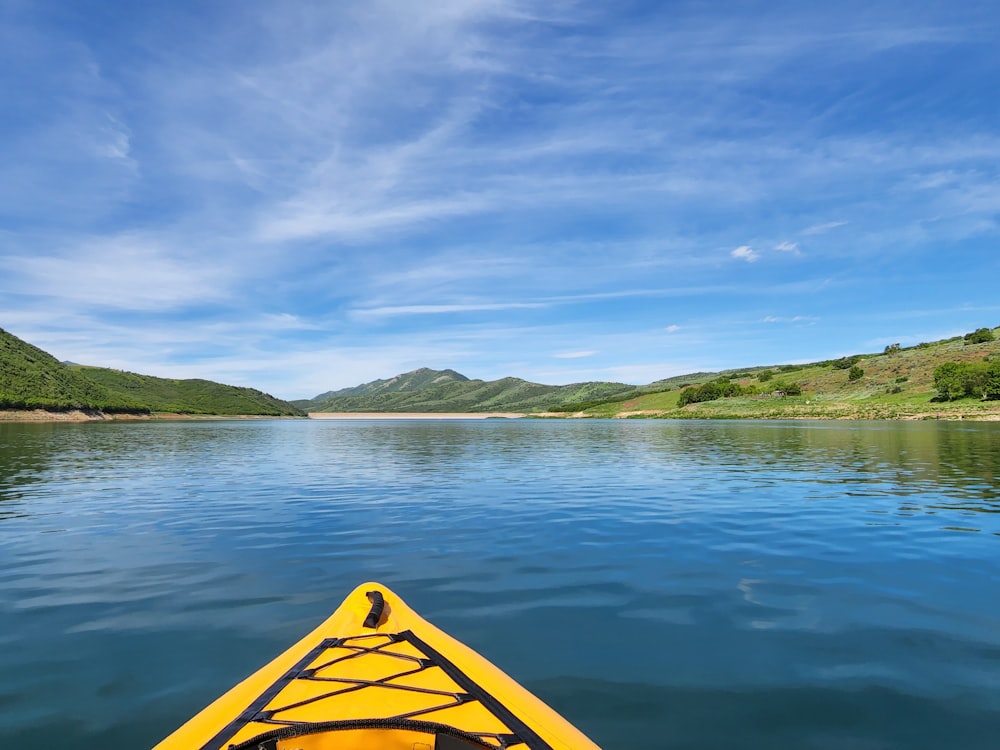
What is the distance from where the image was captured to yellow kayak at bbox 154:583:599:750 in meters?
5.36

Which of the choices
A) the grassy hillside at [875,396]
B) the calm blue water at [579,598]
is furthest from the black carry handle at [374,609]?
the grassy hillside at [875,396]

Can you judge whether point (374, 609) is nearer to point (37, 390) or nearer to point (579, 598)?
point (579, 598)

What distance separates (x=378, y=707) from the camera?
5.95 m

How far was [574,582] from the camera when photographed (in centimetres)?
1298

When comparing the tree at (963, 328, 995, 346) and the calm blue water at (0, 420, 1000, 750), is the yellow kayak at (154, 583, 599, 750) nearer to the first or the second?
the calm blue water at (0, 420, 1000, 750)

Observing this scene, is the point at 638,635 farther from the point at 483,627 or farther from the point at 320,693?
the point at 320,693

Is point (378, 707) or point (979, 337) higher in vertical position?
point (979, 337)

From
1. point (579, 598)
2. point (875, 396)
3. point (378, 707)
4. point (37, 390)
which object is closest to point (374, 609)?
point (378, 707)

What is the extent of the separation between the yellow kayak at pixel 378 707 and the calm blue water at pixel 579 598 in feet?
5.14

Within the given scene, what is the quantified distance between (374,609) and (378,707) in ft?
8.73

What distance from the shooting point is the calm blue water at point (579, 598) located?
736 centimetres

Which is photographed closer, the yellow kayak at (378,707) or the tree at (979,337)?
the yellow kayak at (378,707)

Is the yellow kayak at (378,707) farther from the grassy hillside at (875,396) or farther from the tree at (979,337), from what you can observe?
the tree at (979,337)

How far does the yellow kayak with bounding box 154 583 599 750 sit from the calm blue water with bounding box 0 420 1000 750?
157 cm
